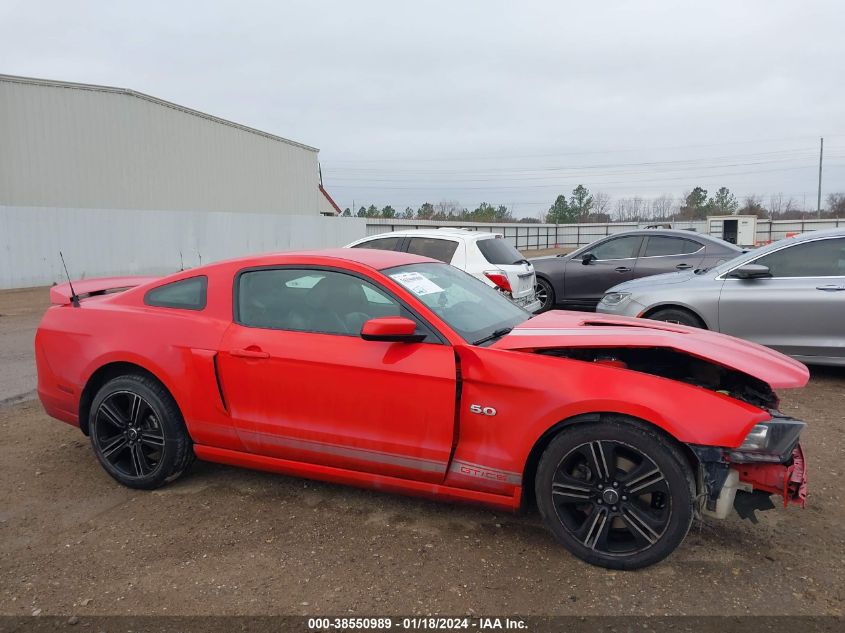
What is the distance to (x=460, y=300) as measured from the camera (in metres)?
3.74

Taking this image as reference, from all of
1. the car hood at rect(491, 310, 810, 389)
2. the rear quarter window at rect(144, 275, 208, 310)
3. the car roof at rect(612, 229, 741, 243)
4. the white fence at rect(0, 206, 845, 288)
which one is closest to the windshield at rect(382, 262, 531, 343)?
the car hood at rect(491, 310, 810, 389)

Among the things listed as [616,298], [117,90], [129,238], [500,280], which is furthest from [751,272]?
[117,90]

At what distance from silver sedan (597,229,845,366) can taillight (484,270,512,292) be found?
1859mm

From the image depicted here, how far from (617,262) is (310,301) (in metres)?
7.60

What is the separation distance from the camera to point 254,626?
2.54 meters

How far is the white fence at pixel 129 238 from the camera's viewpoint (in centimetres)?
1730

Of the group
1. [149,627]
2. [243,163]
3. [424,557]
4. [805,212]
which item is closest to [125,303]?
[149,627]

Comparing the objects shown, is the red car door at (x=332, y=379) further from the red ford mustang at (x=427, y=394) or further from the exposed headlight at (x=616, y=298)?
the exposed headlight at (x=616, y=298)

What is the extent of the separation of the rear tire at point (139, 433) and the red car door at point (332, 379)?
47 centimetres

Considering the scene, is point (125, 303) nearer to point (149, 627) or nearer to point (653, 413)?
point (149, 627)

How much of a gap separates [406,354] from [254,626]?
4.56ft

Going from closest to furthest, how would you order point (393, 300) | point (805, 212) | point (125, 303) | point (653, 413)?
point (653, 413) < point (393, 300) < point (125, 303) < point (805, 212)

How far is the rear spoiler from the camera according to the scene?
4320mm

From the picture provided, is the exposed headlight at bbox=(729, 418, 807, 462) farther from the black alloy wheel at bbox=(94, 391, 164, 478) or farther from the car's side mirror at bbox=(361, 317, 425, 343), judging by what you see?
the black alloy wheel at bbox=(94, 391, 164, 478)
